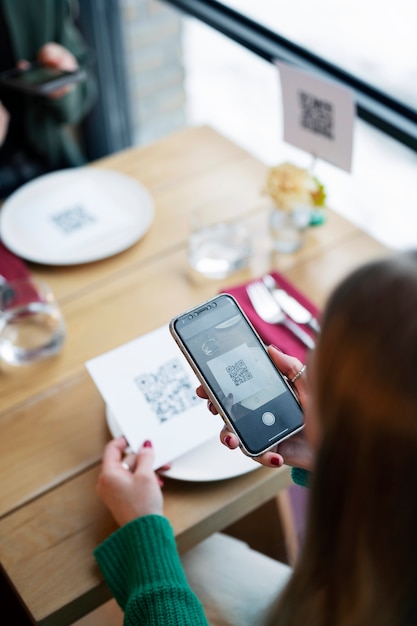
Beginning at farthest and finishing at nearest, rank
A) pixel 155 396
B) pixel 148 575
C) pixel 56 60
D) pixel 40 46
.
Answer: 1. pixel 40 46
2. pixel 56 60
3. pixel 155 396
4. pixel 148 575

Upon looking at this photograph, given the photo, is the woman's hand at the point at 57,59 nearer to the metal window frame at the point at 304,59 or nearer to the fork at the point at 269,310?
the metal window frame at the point at 304,59

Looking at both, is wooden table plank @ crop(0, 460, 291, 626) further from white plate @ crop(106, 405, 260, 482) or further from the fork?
the fork

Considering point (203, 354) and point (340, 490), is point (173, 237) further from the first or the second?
point (340, 490)

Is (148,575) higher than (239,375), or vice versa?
(239,375)

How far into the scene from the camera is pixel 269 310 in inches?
38.7

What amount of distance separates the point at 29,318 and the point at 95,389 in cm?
20

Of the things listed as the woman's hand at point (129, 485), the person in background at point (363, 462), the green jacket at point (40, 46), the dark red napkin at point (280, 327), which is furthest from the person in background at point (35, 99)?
the person in background at point (363, 462)

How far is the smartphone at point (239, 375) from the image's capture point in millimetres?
744

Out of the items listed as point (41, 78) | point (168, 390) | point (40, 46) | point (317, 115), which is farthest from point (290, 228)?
point (40, 46)

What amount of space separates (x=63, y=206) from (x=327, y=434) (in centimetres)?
91

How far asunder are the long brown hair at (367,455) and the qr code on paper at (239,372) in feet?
0.91

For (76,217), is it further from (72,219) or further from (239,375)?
(239,375)

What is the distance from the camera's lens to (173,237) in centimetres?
117

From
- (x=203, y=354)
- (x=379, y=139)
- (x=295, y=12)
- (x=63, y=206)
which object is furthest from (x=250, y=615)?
(x=379, y=139)
